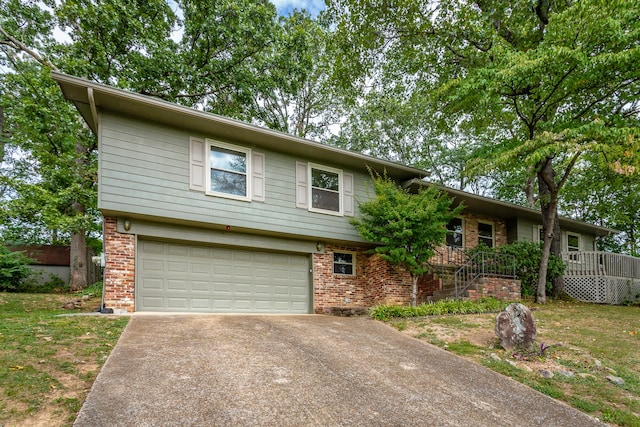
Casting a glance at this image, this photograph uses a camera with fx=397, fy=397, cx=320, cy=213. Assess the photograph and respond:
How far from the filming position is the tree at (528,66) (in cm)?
916

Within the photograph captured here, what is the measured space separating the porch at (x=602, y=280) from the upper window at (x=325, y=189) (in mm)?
8627

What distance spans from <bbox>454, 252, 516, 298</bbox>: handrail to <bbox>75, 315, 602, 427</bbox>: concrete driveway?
4.97 m

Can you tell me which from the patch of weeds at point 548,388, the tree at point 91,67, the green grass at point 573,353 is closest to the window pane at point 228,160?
the green grass at point 573,353

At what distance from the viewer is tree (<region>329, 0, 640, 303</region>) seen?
9.16 metres

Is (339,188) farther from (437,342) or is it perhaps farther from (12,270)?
(12,270)

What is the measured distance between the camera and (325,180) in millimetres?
11609

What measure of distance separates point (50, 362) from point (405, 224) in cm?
773

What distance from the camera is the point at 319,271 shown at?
11.4 m

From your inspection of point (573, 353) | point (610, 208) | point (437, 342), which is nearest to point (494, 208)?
point (573, 353)

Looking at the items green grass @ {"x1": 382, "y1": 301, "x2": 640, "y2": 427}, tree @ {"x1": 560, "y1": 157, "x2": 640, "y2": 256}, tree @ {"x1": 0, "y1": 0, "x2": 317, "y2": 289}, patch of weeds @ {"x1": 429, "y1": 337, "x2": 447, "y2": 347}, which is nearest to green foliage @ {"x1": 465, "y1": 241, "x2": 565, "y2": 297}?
green grass @ {"x1": 382, "y1": 301, "x2": 640, "y2": 427}

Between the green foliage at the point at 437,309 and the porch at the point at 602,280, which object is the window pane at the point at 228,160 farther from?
the porch at the point at 602,280

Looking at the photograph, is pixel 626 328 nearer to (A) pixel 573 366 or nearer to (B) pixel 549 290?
(A) pixel 573 366

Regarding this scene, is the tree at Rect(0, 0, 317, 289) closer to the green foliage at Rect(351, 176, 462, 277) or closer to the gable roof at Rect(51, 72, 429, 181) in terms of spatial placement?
the gable roof at Rect(51, 72, 429, 181)

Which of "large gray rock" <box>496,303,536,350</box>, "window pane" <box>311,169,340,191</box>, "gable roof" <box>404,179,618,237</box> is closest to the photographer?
"large gray rock" <box>496,303,536,350</box>
